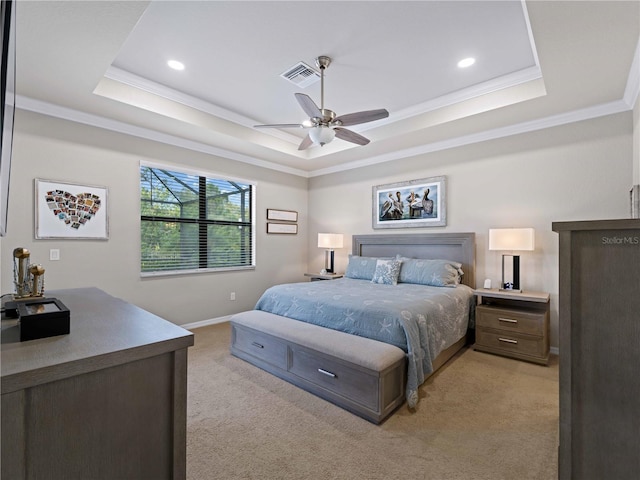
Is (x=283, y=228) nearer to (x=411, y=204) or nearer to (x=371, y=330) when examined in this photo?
(x=411, y=204)

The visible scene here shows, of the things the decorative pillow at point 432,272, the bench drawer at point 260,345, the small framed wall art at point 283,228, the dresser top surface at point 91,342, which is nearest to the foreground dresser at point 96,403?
the dresser top surface at point 91,342

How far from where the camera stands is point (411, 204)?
470 cm

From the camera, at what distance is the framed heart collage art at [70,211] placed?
321 cm

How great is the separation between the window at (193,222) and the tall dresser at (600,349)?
168 inches

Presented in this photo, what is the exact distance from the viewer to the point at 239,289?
16.4ft

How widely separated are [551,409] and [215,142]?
4.64 m

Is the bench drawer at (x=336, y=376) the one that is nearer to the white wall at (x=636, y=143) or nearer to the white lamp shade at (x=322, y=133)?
the white lamp shade at (x=322, y=133)

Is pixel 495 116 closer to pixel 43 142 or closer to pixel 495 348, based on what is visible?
pixel 495 348

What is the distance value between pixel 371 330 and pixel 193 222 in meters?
3.14

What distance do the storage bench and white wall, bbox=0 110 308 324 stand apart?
66.6 inches

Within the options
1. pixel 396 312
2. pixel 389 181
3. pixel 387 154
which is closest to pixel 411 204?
pixel 389 181

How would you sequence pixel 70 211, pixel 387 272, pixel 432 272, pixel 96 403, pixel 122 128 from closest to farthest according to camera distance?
pixel 96 403 → pixel 70 211 → pixel 122 128 → pixel 432 272 → pixel 387 272

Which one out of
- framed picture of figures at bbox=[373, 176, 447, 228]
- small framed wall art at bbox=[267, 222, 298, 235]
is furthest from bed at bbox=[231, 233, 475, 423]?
small framed wall art at bbox=[267, 222, 298, 235]

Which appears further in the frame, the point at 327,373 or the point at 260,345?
the point at 260,345
